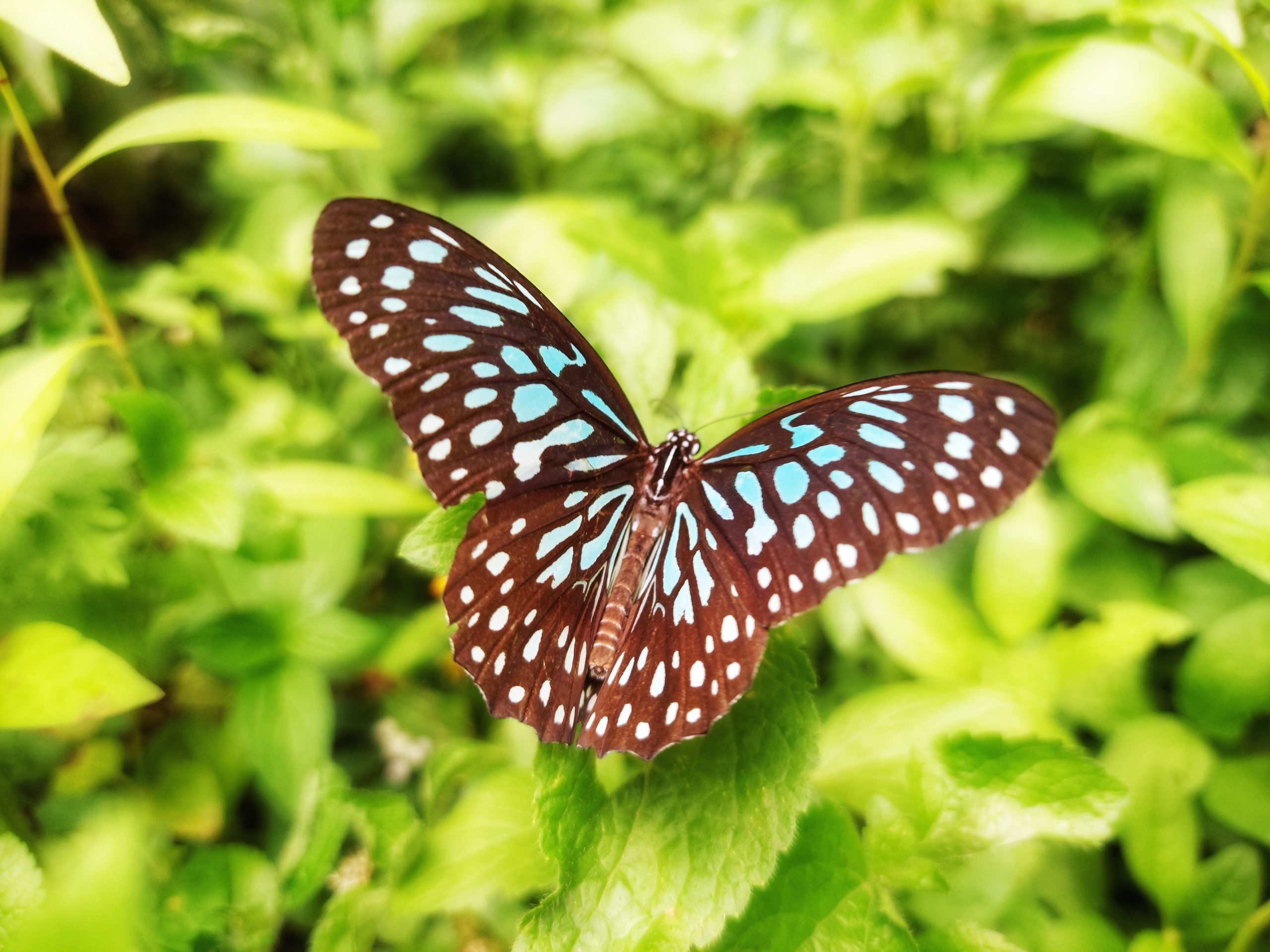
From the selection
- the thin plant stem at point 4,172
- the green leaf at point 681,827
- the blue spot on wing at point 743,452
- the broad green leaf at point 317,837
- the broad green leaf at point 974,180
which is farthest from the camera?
the thin plant stem at point 4,172

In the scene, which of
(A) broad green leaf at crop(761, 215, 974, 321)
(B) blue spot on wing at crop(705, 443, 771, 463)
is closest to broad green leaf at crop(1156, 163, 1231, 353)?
(A) broad green leaf at crop(761, 215, 974, 321)

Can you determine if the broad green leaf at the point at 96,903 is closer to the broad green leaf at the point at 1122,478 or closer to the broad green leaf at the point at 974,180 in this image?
the broad green leaf at the point at 1122,478

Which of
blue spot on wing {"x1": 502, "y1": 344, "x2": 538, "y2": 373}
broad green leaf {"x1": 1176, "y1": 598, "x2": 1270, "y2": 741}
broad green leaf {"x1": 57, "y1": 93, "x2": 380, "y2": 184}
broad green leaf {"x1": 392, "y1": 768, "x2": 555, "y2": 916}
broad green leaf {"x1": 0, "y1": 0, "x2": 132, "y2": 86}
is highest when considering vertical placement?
broad green leaf {"x1": 0, "y1": 0, "x2": 132, "y2": 86}

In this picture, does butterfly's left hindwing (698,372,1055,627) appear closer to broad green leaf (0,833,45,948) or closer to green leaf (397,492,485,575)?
green leaf (397,492,485,575)

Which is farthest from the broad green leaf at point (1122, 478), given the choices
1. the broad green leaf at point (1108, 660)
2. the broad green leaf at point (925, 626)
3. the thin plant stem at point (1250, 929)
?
the thin plant stem at point (1250, 929)

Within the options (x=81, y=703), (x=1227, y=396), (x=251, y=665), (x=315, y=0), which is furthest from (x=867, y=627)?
(x=315, y=0)

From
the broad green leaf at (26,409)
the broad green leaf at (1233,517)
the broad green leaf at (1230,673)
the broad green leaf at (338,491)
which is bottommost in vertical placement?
the broad green leaf at (1230,673)

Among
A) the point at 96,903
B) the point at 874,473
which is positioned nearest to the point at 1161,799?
the point at 874,473
